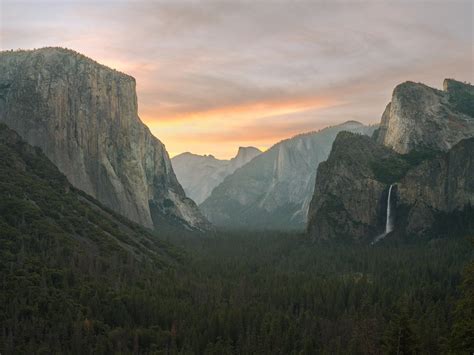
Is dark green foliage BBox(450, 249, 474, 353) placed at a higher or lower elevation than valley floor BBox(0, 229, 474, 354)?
higher

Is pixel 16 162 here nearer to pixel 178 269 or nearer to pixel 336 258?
pixel 178 269

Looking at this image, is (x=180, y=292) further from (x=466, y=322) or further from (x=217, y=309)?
(x=466, y=322)

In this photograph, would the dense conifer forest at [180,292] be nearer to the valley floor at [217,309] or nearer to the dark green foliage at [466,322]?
the dark green foliage at [466,322]

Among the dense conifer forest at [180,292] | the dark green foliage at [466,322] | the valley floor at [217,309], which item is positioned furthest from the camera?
the dense conifer forest at [180,292]

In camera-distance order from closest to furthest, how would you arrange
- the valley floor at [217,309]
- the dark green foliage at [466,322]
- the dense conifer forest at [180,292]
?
the dark green foliage at [466,322], the valley floor at [217,309], the dense conifer forest at [180,292]

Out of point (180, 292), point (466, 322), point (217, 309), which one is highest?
point (466, 322)

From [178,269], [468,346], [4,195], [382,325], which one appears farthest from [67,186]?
[468,346]

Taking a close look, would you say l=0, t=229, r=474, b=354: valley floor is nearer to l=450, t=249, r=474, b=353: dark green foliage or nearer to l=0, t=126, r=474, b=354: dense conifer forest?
l=450, t=249, r=474, b=353: dark green foliage

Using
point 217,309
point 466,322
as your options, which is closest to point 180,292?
point 217,309

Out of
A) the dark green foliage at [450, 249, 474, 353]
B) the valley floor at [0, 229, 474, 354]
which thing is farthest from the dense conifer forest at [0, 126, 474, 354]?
the valley floor at [0, 229, 474, 354]

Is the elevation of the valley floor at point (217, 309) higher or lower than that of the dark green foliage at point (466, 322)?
lower

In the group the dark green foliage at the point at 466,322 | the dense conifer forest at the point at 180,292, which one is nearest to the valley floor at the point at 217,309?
the dark green foliage at the point at 466,322
